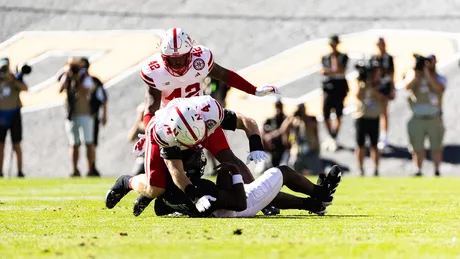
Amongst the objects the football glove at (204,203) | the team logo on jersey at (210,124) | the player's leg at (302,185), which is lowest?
the football glove at (204,203)

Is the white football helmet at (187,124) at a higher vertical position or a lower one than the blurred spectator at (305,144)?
higher

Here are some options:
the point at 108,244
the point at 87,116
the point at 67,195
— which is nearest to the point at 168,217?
the point at 108,244

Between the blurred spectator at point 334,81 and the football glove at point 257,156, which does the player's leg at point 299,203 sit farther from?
the blurred spectator at point 334,81

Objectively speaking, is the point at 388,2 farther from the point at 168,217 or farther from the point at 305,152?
the point at 168,217

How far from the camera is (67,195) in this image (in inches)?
564

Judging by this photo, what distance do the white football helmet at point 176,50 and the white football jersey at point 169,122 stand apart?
877mm

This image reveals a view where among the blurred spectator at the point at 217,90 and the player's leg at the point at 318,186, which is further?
the blurred spectator at the point at 217,90

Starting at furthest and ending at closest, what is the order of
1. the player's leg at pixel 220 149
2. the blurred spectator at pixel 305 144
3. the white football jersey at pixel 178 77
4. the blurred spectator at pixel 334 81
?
the blurred spectator at pixel 305 144, the blurred spectator at pixel 334 81, the white football jersey at pixel 178 77, the player's leg at pixel 220 149

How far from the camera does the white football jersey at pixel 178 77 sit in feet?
36.2

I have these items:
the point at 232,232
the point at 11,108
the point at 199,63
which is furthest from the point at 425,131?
the point at 232,232

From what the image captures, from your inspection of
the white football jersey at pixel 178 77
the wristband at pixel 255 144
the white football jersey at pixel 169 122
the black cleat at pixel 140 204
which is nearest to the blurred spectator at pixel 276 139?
the white football jersey at pixel 178 77

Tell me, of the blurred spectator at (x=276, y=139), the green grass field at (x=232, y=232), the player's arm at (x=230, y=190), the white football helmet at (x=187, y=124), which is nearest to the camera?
the green grass field at (x=232, y=232)

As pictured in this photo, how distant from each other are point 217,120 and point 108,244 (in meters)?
2.62

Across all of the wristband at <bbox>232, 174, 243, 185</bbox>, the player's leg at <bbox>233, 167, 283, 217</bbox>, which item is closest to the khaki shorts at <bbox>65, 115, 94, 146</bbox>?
the player's leg at <bbox>233, 167, 283, 217</bbox>
